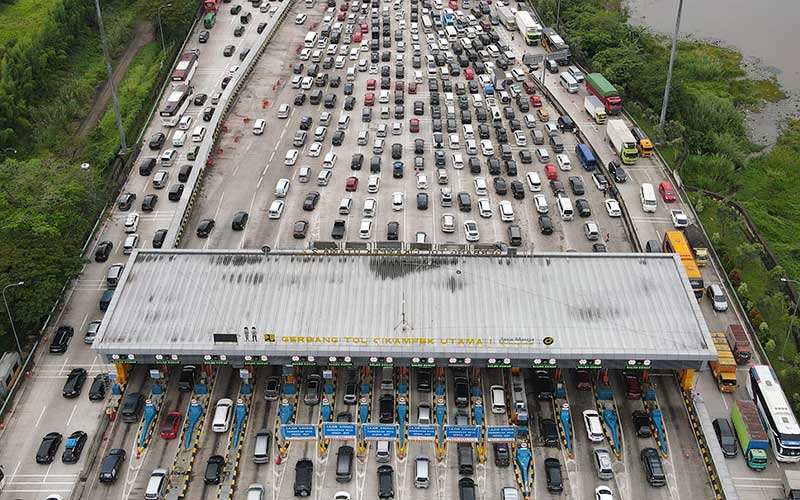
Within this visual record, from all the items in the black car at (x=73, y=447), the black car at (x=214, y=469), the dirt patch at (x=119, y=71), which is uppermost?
the black car at (x=214, y=469)

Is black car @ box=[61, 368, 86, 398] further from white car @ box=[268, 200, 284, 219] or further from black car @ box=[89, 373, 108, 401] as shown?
white car @ box=[268, 200, 284, 219]

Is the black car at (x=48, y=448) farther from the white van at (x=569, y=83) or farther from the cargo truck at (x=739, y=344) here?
the white van at (x=569, y=83)

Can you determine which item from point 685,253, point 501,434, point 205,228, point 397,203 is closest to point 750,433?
point 501,434

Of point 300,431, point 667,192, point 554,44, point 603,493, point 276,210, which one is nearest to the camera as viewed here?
point 603,493

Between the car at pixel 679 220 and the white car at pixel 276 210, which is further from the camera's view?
the white car at pixel 276 210

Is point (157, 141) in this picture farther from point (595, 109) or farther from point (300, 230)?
point (595, 109)

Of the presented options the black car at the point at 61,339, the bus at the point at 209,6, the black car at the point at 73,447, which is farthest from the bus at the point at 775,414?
the bus at the point at 209,6
